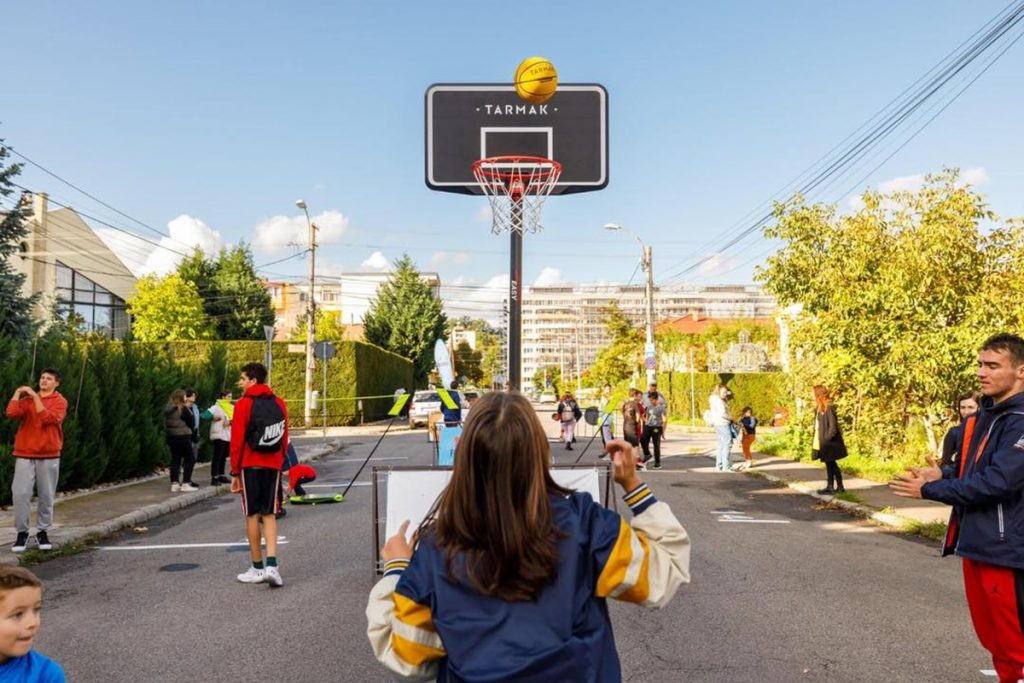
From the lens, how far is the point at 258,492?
7277 millimetres

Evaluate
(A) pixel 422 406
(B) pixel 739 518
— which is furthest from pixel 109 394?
(A) pixel 422 406

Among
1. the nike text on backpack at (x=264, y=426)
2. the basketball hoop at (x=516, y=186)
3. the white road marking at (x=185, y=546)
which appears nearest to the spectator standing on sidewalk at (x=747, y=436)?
the basketball hoop at (x=516, y=186)

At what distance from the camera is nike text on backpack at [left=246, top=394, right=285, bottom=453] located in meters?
7.28

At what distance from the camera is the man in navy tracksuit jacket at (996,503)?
3.73 meters

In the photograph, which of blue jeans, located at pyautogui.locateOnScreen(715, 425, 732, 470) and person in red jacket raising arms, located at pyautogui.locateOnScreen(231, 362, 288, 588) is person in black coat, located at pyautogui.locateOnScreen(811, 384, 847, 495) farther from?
person in red jacket raising arms, located at pyautogui.locateOnScreen(231, 362, 288, 588)

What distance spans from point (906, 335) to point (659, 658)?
1039 centimetres

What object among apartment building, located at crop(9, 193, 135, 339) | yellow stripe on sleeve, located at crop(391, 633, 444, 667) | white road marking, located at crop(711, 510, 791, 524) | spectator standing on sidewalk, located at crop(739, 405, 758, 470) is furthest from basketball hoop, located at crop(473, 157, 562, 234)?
apartment building, located at crop(9, 193, 135, 339)

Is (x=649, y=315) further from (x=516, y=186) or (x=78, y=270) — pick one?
(x=78, y=270)

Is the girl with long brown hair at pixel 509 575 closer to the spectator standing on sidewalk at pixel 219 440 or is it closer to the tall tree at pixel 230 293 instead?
the spectator standing on sidewalk at pixel 219 440

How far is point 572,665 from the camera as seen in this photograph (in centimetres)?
204

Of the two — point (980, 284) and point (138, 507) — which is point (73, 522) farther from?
point (980, 284)

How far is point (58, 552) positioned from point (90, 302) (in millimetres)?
42901

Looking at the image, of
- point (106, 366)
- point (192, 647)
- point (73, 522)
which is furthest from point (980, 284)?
point (106, 366)

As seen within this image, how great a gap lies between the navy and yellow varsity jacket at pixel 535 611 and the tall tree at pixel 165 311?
4535 centimetres
